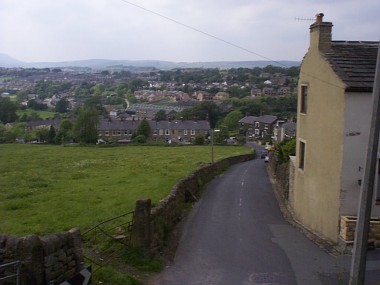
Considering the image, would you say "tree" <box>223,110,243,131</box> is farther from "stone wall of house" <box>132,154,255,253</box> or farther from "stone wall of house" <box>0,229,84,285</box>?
"stone wall of house" <box>0,229,84,285</box>

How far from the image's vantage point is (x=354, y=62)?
16.0m

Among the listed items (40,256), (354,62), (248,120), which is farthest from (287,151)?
(248,120)

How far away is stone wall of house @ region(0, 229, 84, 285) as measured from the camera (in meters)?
8.65

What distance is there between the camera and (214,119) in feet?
406

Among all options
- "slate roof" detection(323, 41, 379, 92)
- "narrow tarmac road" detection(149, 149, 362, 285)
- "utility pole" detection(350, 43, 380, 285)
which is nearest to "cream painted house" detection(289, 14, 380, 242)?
"slate roof" detection(323, 41, 379, 92)

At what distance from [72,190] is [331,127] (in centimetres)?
1349

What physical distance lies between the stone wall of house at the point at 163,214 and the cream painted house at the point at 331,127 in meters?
5.14

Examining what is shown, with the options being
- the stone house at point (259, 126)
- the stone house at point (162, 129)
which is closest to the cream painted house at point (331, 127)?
the stone house at point (162, 129)

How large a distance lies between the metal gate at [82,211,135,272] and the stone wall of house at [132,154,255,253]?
1.66 ft

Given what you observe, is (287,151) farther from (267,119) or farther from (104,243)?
(267,119)

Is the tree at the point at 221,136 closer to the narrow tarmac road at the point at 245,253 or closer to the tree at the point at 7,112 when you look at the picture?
the narrow tarmac road at the point at 245,253

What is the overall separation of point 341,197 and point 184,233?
5503 millimetres

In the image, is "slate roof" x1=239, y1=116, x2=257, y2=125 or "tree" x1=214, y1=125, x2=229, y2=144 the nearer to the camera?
"tree" x1=214, y1=125, x2=229, y2=144

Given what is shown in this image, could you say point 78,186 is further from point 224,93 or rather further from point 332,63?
point 224,93
